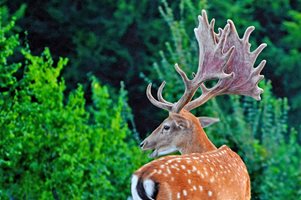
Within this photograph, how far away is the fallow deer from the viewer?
8.19 meters

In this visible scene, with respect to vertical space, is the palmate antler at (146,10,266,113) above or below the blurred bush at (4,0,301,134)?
below

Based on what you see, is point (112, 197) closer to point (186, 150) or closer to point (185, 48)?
point (185, 48)

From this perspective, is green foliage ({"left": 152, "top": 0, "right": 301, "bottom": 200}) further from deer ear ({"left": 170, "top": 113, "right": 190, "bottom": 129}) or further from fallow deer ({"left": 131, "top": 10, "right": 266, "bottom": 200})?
deer ear ({"left": 170, "top": 113, "right": 190, "bottom": 129})

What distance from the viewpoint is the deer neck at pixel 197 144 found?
9.67 meters

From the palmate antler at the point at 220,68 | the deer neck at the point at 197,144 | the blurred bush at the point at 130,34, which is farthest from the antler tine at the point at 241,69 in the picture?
the blurred bush at the point at 130,34

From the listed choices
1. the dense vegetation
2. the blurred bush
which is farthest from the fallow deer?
the blurred bush

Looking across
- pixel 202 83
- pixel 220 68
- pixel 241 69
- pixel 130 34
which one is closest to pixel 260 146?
pixel 241 69

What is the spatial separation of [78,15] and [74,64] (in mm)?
1416

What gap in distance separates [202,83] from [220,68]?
220 millimetres

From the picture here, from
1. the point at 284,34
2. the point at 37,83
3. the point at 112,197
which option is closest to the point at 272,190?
the point at 112,197

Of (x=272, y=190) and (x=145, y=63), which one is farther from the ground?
(x=145, y=63)

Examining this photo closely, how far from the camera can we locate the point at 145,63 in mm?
27500

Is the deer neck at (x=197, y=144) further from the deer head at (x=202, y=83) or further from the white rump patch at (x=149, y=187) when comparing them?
the white rump patch at (x=149, y=187)

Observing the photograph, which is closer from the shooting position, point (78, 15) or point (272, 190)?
point (272, 190)
